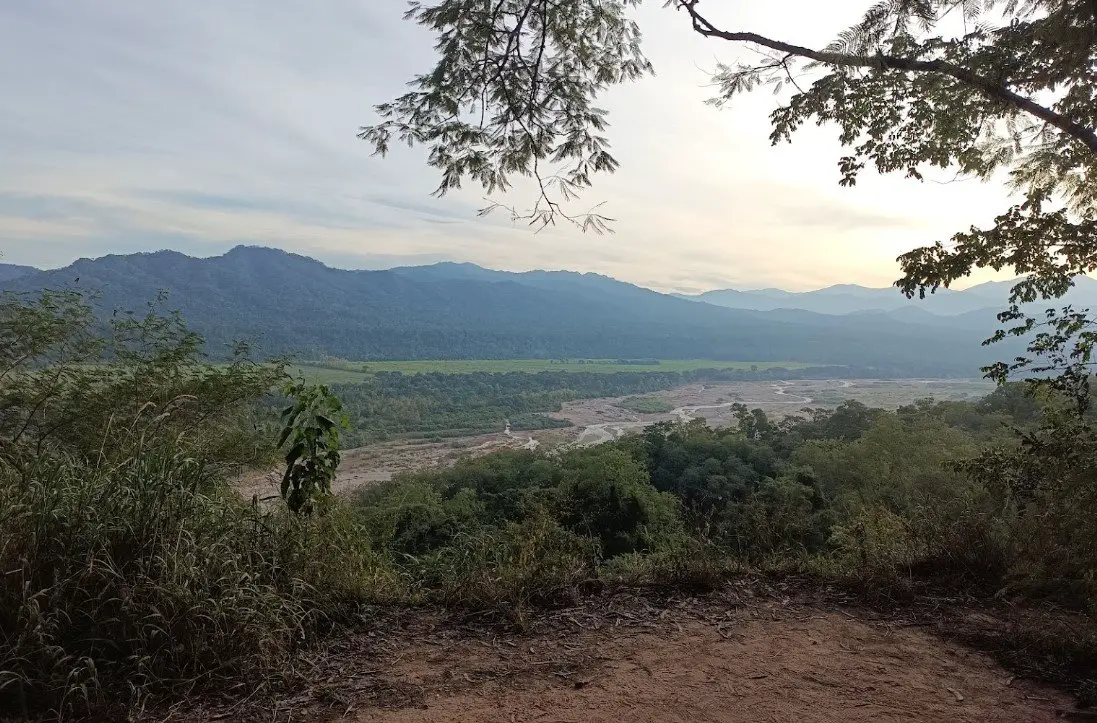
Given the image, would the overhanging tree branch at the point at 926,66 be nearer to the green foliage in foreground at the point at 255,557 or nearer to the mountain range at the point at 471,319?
the green foliage in foreground at the point at 255,557

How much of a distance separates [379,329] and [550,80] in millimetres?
72827

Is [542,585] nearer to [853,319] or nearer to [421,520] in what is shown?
[421,520]

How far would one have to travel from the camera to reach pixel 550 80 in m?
4.47

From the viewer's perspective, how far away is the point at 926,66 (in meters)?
3.40

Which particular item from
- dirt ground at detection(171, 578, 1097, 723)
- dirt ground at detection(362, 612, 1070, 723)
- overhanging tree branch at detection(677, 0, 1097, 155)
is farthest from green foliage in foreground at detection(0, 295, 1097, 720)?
overhanging tree branch at detection(677, 0, 1097, 155)

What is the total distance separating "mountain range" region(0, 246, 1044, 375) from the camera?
4159 centimetres

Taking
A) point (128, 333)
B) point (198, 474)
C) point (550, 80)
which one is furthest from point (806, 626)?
point (128, 333)

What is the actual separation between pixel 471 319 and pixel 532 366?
130 ft

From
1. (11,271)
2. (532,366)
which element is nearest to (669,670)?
(11,271)

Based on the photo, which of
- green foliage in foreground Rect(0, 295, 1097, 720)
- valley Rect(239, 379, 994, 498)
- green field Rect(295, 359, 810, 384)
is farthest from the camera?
green field Rect(295, 359, 810, 384)

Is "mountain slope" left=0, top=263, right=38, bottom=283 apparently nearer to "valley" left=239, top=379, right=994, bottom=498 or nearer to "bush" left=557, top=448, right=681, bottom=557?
"valley" left=239, top=379, right=994, bottom=498

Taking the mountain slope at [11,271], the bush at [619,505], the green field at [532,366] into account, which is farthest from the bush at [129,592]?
the green field at [532,366]

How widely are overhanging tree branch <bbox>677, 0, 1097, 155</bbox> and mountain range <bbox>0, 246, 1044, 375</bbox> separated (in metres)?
8.54

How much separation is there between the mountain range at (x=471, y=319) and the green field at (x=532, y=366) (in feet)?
11.1
